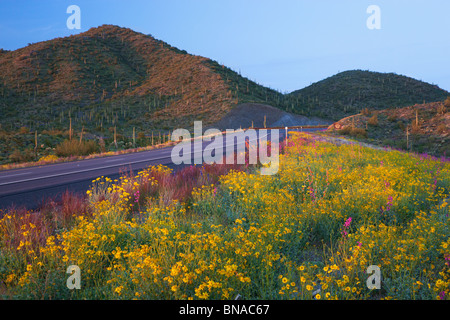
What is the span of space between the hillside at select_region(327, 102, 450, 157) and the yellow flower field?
19132 mm

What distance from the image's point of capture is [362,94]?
268 ft

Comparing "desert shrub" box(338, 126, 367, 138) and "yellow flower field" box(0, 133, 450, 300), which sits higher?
"desert shrub" box(338, 126, 367, 138)

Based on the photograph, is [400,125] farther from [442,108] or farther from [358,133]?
[358,133]

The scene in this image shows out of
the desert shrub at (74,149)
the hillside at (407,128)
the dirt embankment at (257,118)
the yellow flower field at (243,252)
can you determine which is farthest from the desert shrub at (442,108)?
the desert shrub at (74,149)

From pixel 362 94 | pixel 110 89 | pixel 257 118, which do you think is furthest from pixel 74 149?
pixel 362 94

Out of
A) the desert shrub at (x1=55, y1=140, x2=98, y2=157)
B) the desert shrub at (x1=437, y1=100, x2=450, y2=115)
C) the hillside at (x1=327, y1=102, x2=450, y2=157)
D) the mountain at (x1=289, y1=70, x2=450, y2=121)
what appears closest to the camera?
the desert shrub at (x1=55, y1=140, x2=98, y2=157)

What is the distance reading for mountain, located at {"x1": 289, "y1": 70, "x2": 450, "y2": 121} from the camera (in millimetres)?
73750

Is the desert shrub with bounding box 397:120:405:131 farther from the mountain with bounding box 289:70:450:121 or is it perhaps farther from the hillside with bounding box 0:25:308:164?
the mountain with bounding box 289:70:450:121

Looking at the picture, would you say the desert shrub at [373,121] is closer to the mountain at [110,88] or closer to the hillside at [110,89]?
the hillside at [110,89]

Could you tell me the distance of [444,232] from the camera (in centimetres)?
410

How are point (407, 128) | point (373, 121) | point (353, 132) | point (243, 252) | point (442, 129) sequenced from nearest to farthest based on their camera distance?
point (243, 252) → point (407, 128) → point (442, 129) → point (353, 132) → point (373, 121)

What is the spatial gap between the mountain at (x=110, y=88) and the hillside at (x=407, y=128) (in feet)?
82.9

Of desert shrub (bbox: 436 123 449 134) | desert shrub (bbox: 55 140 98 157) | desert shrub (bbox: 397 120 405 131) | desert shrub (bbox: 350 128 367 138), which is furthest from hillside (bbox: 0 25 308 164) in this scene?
desert shrub (bbox: 436 123 449 134)

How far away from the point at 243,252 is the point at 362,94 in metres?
89.8
